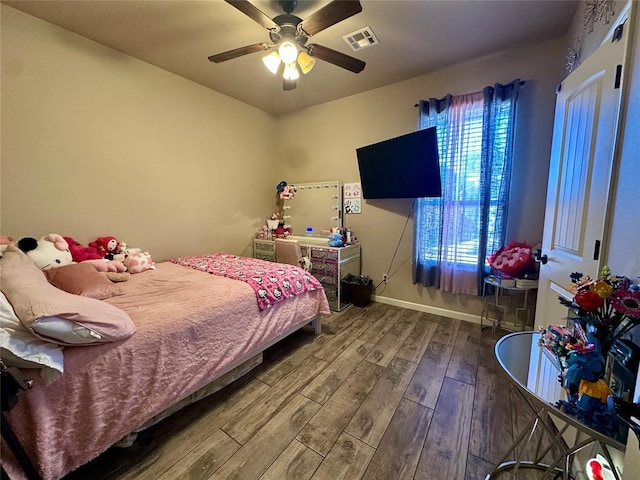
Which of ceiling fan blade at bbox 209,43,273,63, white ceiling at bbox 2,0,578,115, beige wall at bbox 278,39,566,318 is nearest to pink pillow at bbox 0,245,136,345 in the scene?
ceiling fan blade at bbox 209,43,273,63

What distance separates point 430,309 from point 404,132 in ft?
7.08

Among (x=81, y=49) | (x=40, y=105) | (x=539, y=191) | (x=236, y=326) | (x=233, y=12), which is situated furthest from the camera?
(x=539, y=191)

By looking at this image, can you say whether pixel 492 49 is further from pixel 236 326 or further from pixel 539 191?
pixel 236 326

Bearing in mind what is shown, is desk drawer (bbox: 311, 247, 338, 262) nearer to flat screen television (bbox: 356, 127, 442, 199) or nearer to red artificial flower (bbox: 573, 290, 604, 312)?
flat screen television (bbox: 356, 127, 442, 199)

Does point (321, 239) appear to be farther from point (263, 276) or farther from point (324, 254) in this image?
point (263, 276)

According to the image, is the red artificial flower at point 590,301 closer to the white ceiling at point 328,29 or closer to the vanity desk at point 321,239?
the white ceiling at point 328,29

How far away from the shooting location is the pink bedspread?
1.91 metres

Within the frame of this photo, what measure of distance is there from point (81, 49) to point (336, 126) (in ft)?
8.73

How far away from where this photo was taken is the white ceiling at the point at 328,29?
182 centimetres

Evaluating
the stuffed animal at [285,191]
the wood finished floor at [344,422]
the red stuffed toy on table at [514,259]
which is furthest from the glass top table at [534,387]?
the stuffed animal at [285,191]

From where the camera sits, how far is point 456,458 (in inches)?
49.9

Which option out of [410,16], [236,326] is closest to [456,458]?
[236,326]

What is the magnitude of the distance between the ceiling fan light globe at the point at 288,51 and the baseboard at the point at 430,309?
2823 mm

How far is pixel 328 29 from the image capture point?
2.06m
